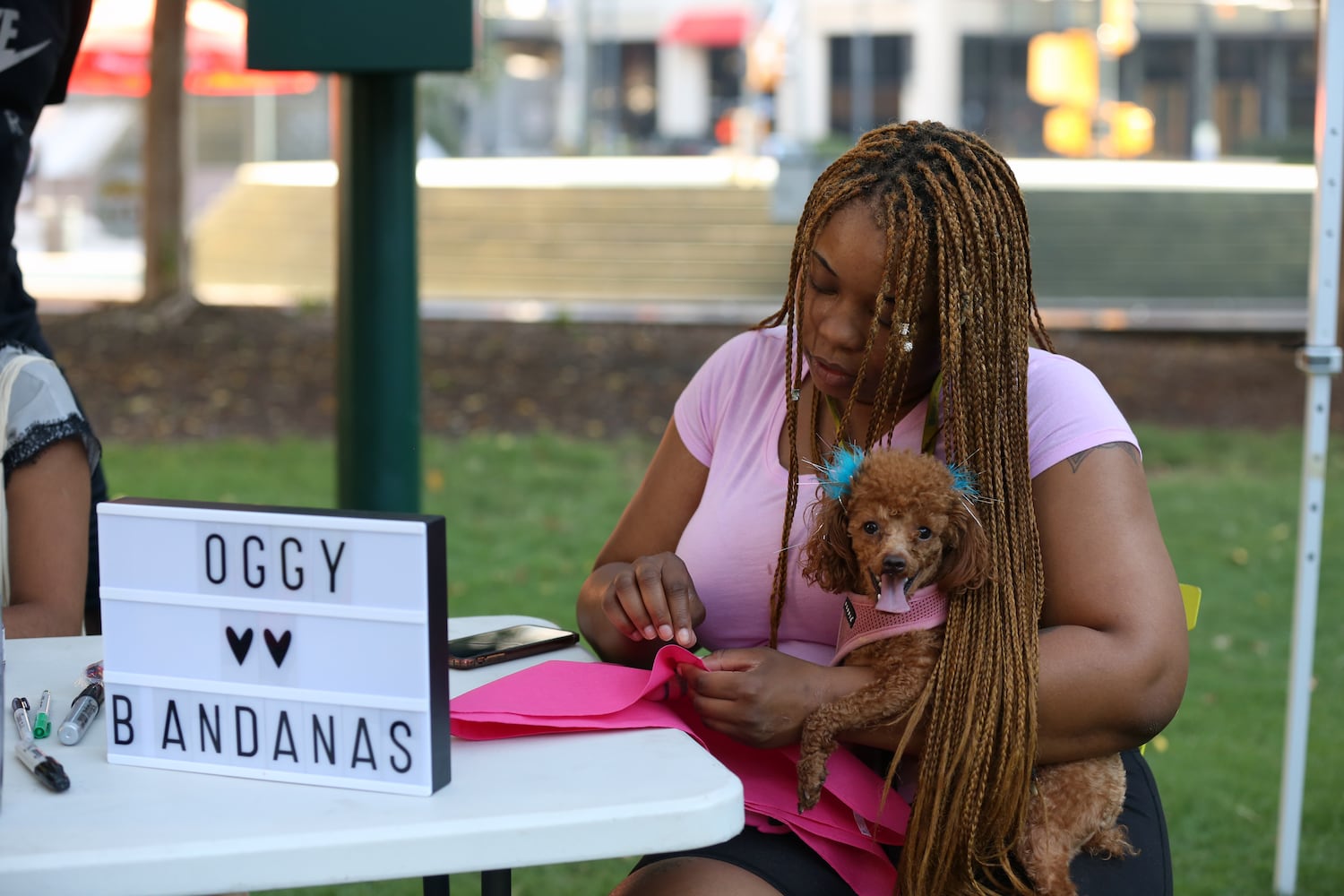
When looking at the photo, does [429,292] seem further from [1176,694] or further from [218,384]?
[1176,694]

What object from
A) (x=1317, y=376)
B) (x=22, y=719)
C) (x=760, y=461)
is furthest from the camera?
(x=1317, y=376)

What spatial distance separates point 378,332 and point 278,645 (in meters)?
2.21

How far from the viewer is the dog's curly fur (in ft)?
5.13

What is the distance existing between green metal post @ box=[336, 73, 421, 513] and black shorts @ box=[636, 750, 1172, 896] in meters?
1.86

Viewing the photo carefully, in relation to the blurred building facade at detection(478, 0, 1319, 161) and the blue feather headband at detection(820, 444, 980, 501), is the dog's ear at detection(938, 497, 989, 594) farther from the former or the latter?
the blurred building facade at detection(478, 0, 1319, 161)

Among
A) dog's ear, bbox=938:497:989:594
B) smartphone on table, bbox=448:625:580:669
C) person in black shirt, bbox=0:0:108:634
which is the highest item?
person in black shirt, bbox=0:0:108:634

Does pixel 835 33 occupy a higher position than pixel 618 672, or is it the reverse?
pixel 835 33

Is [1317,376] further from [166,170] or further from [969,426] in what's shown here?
[166,170]

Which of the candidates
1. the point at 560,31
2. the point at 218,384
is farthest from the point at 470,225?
the point at 560,31

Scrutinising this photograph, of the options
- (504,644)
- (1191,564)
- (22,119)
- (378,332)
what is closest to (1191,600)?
(504,644)

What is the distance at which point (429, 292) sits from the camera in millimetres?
15289

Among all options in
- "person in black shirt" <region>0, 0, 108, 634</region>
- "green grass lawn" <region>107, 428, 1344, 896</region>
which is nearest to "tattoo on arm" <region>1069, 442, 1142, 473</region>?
"person in black shirt" <region>0, 0, 108, 634</region>

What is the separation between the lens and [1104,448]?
1.76 meters

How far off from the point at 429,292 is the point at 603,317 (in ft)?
8.82
